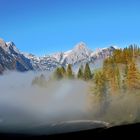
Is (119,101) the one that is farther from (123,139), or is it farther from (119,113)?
(123,139)

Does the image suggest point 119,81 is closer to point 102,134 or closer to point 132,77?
point 132,77

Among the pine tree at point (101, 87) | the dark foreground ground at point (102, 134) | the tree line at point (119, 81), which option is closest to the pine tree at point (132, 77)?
the tree line at point (119, 81)

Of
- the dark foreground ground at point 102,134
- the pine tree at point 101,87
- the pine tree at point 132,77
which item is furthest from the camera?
the pine tree at point 101,87

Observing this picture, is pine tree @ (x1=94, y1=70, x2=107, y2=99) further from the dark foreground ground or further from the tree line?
the dark foreground ground

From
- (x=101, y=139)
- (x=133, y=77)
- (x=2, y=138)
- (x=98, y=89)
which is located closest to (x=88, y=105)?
(x=98, y=89)

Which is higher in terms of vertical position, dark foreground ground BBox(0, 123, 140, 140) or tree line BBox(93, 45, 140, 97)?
tree line BBox(93, 45, 140, 97)

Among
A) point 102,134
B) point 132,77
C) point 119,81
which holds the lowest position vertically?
point 102,134

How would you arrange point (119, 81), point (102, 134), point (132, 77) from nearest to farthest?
point (102, 134)
point (132, 77)
point (119, 81)

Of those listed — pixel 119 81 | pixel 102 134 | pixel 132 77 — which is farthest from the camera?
pixel 119 81

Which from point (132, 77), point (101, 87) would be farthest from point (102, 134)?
point (101, 87)

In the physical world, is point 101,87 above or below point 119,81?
below

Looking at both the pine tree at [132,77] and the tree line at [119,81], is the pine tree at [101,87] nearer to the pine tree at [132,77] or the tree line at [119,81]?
the tree line at [119,81]

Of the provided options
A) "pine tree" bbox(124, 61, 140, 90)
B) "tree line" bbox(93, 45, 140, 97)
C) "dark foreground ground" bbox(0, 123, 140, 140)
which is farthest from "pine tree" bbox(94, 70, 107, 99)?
"dark foreground ground" bbox(0, 123, 140, 140)

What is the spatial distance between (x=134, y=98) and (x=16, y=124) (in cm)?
4968
